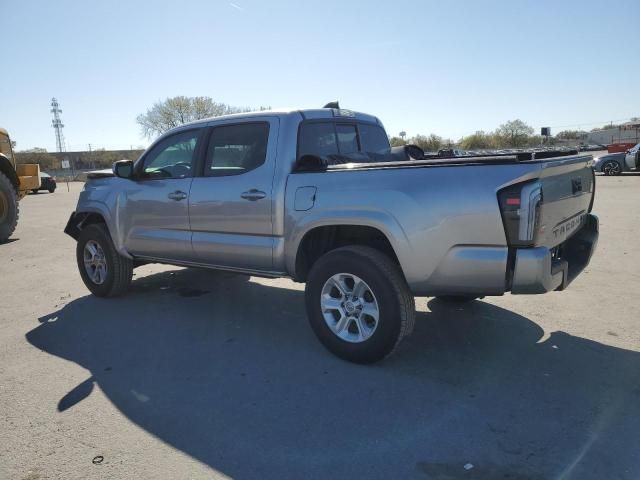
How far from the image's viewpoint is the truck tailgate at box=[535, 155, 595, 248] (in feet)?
10.2

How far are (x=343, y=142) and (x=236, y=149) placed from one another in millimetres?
1056

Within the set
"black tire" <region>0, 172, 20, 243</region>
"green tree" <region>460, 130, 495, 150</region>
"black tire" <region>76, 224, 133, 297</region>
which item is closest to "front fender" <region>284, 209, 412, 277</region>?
"black tire" <region>76, 224, 133, 297</region>

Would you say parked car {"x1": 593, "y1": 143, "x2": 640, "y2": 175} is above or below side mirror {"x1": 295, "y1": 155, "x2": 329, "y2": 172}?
below

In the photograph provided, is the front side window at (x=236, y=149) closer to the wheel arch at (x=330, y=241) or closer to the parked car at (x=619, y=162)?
the wheel arch at (x=330, y=241)

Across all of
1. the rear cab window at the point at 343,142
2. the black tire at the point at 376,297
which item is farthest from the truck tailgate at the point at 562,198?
the rear cab window at the point at 343,142

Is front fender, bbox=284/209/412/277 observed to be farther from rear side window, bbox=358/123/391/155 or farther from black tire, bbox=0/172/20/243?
black tire, bbox=0/172/20/243

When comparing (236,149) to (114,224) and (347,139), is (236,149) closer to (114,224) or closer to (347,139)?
(347,139)

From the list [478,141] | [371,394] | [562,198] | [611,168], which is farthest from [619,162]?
[478,141]

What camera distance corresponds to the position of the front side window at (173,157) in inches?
194

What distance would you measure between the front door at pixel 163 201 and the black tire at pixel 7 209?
6907 millimetres

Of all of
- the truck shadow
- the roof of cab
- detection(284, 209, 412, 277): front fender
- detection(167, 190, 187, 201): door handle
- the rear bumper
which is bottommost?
the truck shadow

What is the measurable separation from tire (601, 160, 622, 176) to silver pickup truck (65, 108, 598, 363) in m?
21.7

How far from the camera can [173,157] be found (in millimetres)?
5133

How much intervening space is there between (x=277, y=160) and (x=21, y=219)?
13.8 metres
